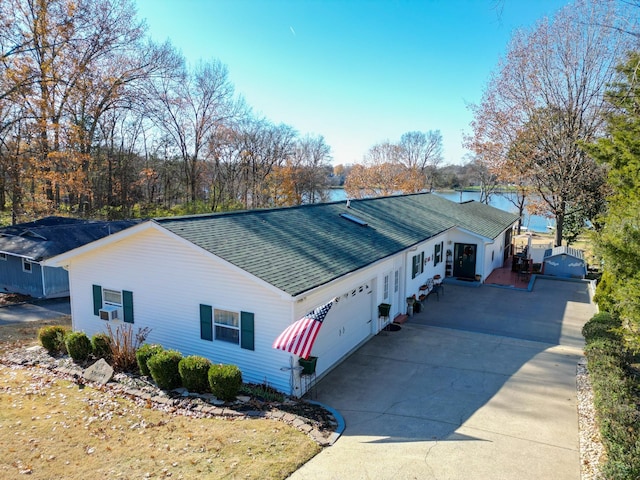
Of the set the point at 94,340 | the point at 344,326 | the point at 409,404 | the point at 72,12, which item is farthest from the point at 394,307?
the point at 72,12

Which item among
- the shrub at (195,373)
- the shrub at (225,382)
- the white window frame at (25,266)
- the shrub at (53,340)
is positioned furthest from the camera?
the white window frame at (25,266)

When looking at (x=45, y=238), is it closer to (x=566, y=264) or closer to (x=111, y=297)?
(x=111, y=297)

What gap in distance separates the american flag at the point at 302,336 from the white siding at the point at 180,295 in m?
0.84

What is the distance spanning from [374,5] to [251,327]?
286 inches

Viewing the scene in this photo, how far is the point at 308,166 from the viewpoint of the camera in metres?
61.2

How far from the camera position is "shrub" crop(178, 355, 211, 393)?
9.41 meters

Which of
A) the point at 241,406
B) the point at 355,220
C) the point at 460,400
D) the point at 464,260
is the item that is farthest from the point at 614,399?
the point at 464,260

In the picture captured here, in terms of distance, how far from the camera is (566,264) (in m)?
23.2

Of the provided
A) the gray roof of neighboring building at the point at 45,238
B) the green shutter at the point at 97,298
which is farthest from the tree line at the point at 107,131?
the green shutter at the point at 97,298

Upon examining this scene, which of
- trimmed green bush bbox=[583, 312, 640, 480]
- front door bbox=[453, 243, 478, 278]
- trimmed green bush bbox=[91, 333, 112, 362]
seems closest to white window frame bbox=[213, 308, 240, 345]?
Result: trimmed green bush bbox=[91, 333, 112, 362]

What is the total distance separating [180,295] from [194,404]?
322cm

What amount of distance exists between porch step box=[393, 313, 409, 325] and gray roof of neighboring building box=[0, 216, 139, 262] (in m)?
14.0

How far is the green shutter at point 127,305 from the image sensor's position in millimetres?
12391

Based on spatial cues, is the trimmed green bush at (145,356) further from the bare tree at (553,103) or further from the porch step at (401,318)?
the bare tree at (553,103)
